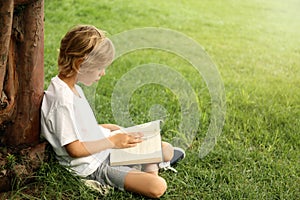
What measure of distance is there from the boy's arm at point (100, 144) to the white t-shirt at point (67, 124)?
3 centimetres

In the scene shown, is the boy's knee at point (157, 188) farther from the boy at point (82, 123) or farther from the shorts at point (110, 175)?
the shorts at point (110, 175)

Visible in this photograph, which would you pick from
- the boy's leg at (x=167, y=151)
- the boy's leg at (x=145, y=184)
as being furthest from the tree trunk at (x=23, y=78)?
the boy's leg at (x=167, y=151)

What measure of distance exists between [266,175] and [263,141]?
0.47 meters

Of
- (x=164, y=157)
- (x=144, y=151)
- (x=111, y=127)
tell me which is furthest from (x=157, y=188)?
(x=111, y=127)

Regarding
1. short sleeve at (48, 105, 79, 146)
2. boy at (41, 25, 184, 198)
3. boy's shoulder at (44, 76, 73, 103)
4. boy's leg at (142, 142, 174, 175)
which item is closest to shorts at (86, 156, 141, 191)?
boy at (41, 25, 184, 198)

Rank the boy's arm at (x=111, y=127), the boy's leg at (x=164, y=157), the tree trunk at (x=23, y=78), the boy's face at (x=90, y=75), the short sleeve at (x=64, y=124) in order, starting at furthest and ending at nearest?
the boy's arm at (x=111, y=127), the boy's leg at (x=164, y=157), the boy's face at (x=90, y=75), the short sleeve at (x=64, y=124), the tree trunk at (x=23, y=78)

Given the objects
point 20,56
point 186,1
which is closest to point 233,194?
point 20,56

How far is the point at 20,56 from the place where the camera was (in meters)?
2.67

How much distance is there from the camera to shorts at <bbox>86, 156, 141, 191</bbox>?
2.92 meters

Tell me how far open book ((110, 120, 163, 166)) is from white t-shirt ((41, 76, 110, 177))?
0.29ft

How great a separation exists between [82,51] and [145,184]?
0.77 meters

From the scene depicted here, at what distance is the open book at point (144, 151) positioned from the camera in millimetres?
2896

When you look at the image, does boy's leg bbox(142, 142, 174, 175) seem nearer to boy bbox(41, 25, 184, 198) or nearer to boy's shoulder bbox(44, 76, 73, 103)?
boy bbox(41, 25, 184, 198)

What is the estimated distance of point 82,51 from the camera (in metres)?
2.83
